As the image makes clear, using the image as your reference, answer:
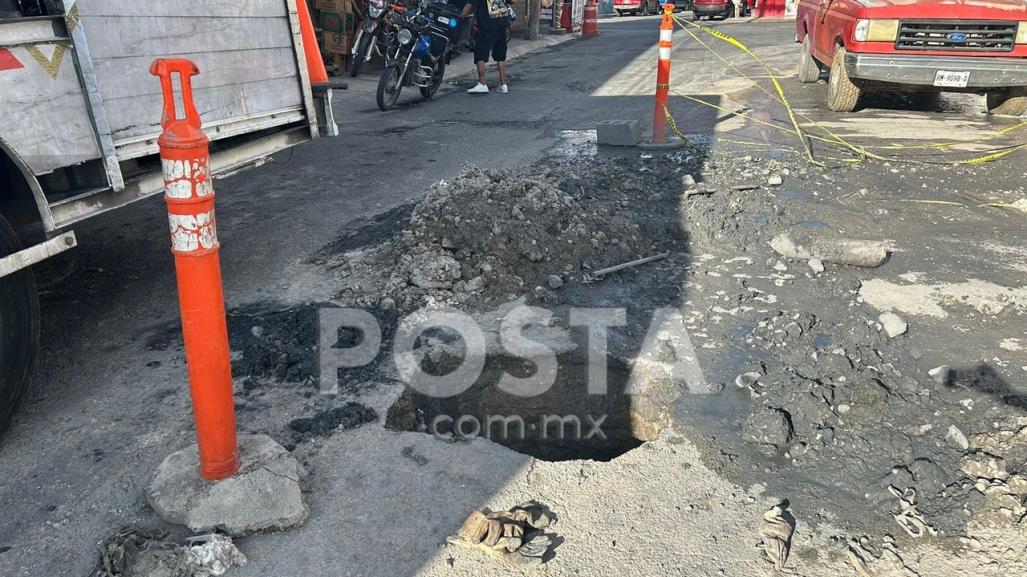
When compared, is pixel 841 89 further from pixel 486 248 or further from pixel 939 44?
pixel 486 248

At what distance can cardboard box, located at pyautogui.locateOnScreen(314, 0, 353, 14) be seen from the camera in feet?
41.1

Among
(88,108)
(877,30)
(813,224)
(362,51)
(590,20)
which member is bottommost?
(813,224)

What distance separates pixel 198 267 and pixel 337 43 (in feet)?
37.9

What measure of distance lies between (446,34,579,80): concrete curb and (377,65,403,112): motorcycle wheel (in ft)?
11.6

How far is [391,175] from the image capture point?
668 cm

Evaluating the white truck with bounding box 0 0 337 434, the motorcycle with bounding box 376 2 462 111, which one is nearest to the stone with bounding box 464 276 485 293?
the white truck with bounding box 0 0 337 434

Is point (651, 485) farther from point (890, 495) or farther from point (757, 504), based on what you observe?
point (890, 495)

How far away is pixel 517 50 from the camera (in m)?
18.3

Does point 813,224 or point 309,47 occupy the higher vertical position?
point 309,47

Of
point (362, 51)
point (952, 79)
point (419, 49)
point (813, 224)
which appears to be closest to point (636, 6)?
point (362, 51)

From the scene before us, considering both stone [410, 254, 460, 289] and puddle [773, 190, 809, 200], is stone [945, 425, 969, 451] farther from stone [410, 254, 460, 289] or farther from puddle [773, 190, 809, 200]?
puddle [773, 190, 809, 200]

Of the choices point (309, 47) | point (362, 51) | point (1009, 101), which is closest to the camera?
point (309, 47)

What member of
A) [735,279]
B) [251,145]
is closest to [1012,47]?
[735,279]

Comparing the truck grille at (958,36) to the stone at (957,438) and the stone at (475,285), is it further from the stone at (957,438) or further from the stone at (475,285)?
the stone at (957,438)
